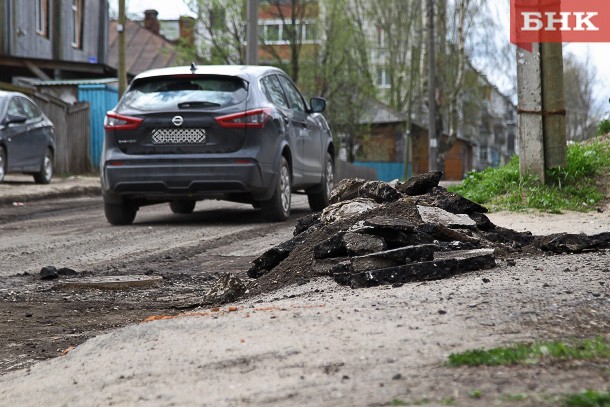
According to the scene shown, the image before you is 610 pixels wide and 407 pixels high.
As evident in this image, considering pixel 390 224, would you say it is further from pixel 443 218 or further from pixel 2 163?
pixel 2 163

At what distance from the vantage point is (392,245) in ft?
24.5

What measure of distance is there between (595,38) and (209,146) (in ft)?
93.6

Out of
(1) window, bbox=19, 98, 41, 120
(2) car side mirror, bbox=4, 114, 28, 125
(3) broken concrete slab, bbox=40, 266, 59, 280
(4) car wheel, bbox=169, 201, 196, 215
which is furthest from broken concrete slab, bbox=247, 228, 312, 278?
(1) window, bbox=19, 98, 41, 120

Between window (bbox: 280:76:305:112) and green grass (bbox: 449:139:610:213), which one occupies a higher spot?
window (bbox: 280:76:305:112)

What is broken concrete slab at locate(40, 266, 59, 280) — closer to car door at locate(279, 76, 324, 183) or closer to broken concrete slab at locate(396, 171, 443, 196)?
broken concrete slab at locate(396, 171, 443, 196)

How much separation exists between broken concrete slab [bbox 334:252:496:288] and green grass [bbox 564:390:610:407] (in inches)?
117

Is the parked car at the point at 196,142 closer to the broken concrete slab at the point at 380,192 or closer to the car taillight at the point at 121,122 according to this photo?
the car taillight at the point at 121,122

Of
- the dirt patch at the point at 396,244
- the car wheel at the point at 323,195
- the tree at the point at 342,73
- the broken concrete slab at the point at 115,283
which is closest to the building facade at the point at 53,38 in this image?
the tree at the point at 342,73

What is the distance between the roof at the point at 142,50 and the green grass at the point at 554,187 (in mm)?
45304

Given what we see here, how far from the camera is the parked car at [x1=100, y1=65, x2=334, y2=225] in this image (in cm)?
1270

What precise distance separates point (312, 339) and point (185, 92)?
8307mm

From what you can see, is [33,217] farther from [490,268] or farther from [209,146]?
[490,268]

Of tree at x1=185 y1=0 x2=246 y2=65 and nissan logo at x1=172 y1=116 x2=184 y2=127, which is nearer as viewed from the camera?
nissan logo at x1=172 y1=116 x2=184 y2=127

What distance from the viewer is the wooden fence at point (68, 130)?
28453 mm
